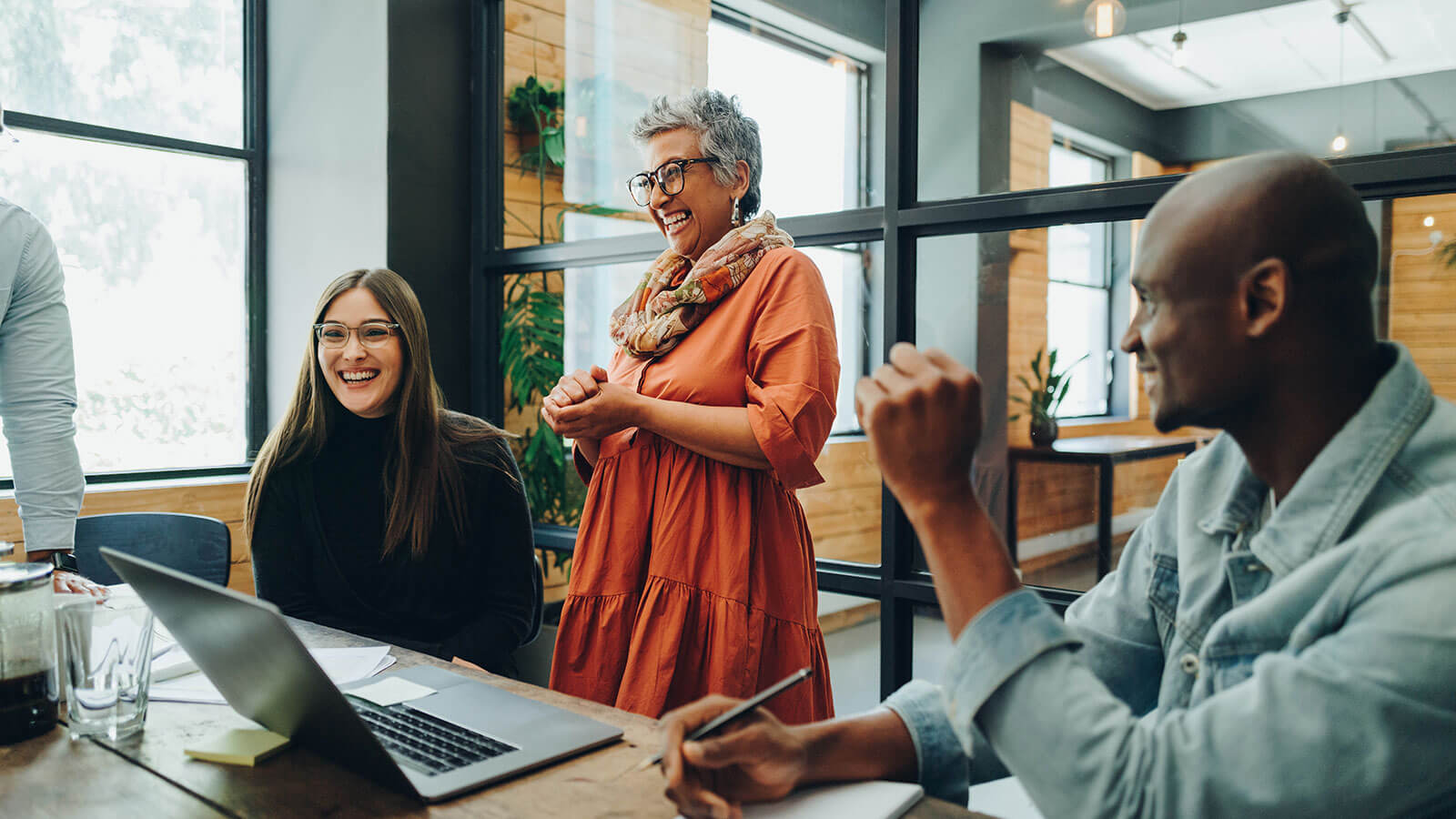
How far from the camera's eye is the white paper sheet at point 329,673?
3.94ft

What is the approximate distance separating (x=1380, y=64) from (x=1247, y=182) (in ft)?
4.66

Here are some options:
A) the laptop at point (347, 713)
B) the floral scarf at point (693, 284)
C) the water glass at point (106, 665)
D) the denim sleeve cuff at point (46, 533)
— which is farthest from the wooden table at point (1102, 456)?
the denim sleeve cuff at point (46, 533)

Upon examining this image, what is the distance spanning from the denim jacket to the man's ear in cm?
11

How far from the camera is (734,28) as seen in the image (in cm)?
283

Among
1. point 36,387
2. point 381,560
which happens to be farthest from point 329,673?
point 36,387

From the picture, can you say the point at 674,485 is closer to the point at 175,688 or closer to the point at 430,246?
the point at 175,688

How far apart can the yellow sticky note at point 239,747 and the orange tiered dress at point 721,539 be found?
2.27 ft

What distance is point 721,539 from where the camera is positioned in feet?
5.39

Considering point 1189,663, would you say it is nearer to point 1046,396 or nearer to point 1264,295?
point 1264,295

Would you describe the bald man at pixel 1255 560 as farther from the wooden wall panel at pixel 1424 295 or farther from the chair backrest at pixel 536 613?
the wooden wall panel at pixel 1424 295

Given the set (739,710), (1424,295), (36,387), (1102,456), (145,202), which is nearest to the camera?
(739,710)

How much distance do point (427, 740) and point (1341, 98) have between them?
6.27ft

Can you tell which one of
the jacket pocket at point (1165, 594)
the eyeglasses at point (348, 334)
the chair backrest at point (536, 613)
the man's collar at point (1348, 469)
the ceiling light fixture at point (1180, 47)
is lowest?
the chair backrest at point (536, 613)

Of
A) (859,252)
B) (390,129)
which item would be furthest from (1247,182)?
(390,129)
